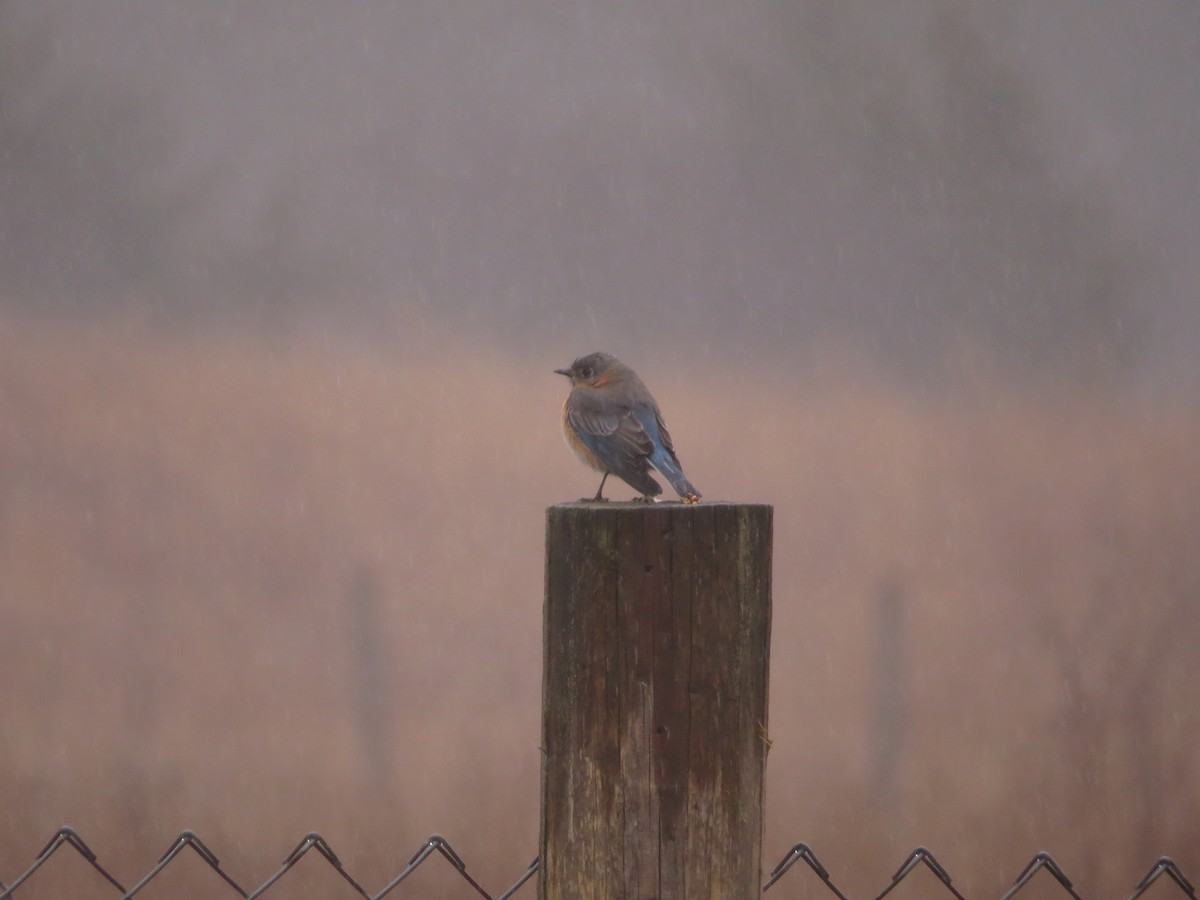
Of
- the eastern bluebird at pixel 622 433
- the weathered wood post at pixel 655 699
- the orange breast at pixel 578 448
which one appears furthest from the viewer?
the orange breast at pixel 578 448

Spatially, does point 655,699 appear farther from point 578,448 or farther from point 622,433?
point 578,448

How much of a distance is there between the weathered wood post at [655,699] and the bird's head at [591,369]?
7.83ft

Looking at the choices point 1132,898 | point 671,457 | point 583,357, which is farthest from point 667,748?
point 583,357

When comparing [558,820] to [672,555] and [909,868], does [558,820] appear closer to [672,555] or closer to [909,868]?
[672,555]

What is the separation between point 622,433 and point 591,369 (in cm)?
77

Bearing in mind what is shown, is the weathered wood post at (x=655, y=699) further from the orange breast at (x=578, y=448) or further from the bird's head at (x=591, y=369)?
the bird's head at (x=591, y=369)

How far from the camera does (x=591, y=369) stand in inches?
157

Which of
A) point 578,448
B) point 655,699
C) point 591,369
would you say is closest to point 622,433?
point 578,448

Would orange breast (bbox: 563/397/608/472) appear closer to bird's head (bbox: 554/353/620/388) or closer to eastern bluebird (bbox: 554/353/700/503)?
eastern bluebird (bbox: 554/353/700/503)

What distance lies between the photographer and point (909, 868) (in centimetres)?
224

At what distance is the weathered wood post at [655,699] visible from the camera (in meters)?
1.49

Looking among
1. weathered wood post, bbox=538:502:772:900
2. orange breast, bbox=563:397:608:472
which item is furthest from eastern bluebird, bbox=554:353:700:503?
weathered wood post, bbox=538:502:772:900

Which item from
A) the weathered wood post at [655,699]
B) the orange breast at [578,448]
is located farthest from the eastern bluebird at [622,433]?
Answer: the weathered wood post at [655,699]

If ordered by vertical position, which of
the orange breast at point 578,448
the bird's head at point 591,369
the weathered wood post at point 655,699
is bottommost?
the weathered wood post at point 655,699
